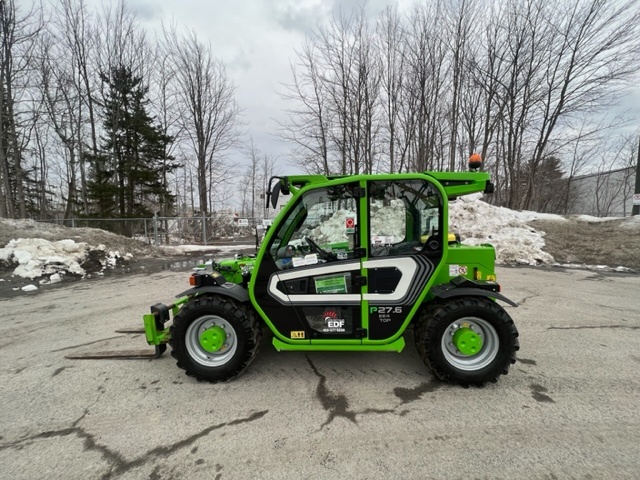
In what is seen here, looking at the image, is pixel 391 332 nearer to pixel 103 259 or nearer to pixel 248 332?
pixel 248 332

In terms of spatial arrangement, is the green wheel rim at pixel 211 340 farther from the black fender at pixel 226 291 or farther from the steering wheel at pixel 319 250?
the steering wheel at pixel 319 250

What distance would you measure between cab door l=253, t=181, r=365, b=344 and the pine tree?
2029cm

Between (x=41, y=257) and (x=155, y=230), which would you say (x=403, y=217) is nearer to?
(x=41, y=257)

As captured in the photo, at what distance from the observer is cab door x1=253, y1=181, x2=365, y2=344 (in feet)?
9.20

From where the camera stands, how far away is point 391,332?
2.86m

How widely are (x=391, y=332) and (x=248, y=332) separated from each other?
1.44m

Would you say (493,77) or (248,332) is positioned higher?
(493,77)

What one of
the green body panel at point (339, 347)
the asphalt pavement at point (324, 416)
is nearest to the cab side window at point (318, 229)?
the green body panel at point (339, 347)

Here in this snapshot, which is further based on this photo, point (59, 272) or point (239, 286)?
point (59, 272)

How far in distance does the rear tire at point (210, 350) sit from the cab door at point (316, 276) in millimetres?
244

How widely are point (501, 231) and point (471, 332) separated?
10.4 metres

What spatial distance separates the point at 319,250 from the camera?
2914 mm

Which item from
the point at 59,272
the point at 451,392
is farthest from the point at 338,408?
the point at 59,272

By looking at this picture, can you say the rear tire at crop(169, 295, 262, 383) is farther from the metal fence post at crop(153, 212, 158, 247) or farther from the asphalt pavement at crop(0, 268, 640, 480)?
the metal fence post at crop(153, 212, 158, 247)
